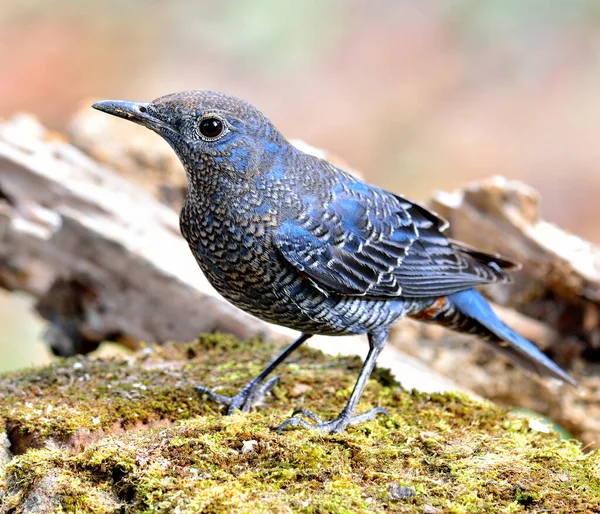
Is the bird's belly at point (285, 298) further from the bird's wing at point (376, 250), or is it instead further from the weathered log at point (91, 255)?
the weathered log at point (91, 255)

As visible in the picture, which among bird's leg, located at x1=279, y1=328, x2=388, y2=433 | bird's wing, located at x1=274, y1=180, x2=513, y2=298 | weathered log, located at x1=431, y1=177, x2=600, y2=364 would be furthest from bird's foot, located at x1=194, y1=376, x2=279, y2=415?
weathered log, located at x1=431, y1=177, x2=600, y2=364

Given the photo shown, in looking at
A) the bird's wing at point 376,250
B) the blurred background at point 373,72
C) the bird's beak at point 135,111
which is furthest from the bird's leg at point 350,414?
the blurred background at point 373,72

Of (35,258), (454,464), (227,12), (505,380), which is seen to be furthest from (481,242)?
(227,12)

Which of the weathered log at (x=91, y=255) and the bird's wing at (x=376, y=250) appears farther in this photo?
the weathered log at (x=91, y=255)

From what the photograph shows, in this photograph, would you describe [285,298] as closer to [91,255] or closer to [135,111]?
[135,111]

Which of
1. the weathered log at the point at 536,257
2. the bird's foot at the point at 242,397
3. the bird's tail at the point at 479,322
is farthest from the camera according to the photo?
the weathered log at the point at 536,257

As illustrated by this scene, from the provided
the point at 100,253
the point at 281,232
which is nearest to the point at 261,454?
the point at 281,232

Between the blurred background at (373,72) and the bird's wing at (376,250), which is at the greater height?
the blurred background at (373,72)
